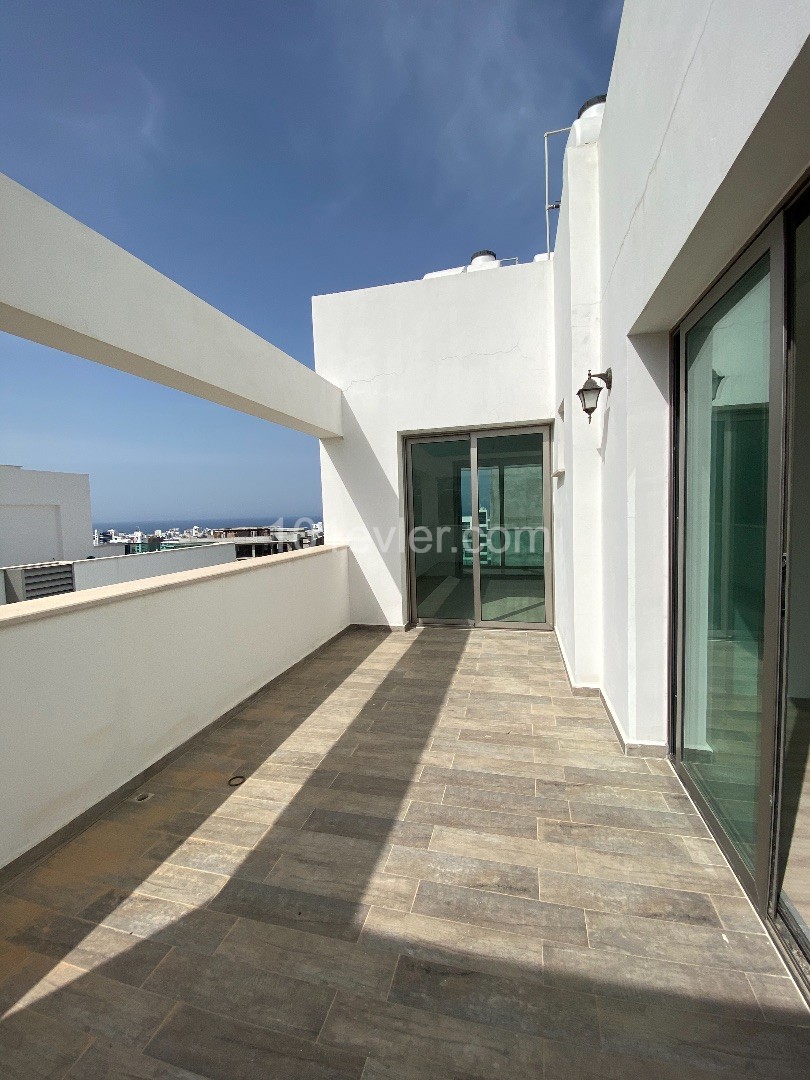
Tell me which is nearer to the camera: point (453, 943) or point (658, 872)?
point (453, 943)

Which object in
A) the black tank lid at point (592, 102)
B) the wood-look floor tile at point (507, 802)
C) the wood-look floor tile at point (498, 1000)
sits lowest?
the wood-look floor tile at point (507, 802)

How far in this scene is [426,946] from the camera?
1443 mm

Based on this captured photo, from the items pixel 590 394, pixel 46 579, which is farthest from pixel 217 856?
pixel 46 579

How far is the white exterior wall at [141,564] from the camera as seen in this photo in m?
7.38

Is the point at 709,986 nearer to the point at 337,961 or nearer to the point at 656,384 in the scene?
the point at 337,961

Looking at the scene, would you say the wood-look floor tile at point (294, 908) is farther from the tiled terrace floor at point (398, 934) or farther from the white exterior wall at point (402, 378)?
the white exterior wall at point (402, 378)

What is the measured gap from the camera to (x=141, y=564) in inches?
328

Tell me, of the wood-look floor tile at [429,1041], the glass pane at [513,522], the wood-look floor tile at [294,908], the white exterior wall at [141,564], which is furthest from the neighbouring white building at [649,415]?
the white exterior wall at [141,564]

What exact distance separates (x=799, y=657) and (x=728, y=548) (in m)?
0.62

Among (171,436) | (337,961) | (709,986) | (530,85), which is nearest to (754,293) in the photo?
(709,986)

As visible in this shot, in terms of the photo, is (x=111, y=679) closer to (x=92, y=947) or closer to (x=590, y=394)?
(x=92, y=947)

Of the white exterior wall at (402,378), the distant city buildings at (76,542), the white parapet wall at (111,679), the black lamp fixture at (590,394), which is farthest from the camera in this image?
the distant city buildings at (76,542)

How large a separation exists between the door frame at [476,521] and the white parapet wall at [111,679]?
220 centimetres

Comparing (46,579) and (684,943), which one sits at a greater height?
(46,579)
